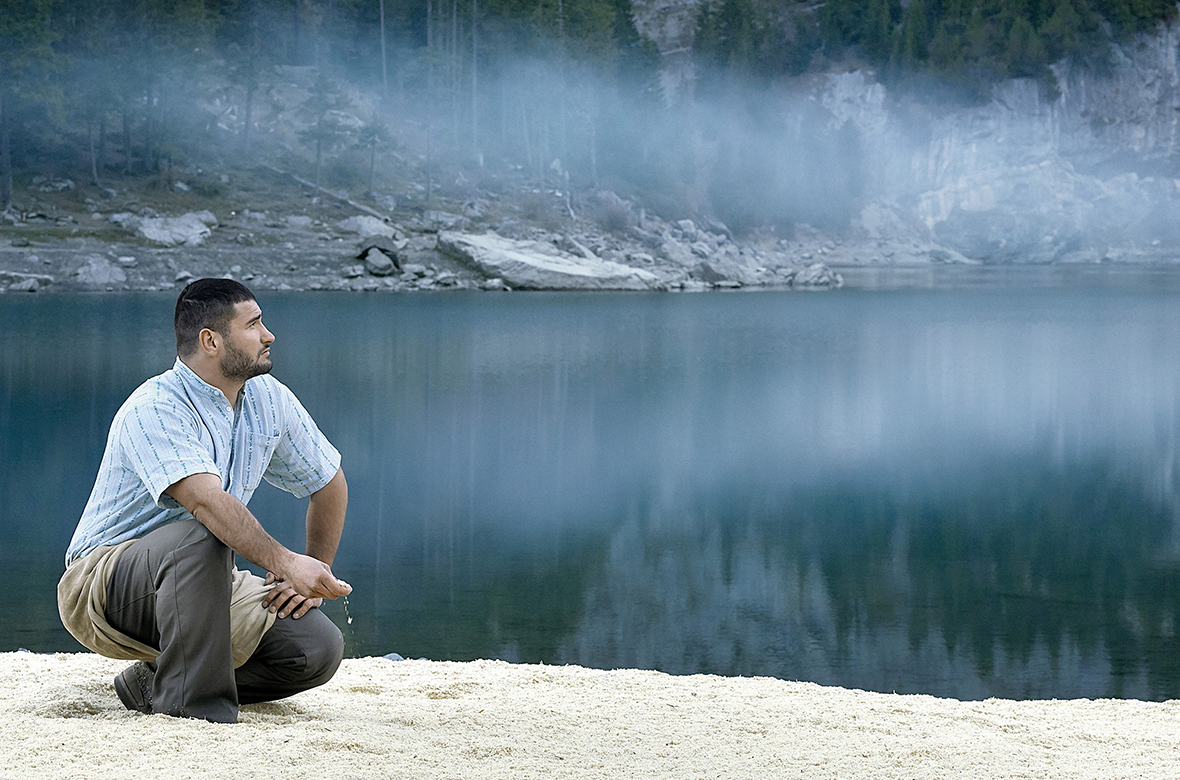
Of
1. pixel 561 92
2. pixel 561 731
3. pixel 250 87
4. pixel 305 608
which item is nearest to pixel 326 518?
pixel 305 608

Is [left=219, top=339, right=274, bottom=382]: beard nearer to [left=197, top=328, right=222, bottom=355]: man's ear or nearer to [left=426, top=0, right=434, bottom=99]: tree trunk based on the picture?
[left=197, top=328, right=222, bottom=355]: man's ear

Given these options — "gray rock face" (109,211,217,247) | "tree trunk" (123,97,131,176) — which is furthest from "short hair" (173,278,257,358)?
"tree trunk" (123,97,131,176)

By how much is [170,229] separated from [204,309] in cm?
4800

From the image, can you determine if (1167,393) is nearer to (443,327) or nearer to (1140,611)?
(1140,611)

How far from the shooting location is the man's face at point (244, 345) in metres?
4.13

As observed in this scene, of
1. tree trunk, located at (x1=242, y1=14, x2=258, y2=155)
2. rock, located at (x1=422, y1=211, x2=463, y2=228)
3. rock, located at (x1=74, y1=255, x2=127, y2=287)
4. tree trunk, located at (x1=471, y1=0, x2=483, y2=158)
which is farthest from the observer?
tree trunk, located at (x1=471, y1=0, x2=483, y2=158)

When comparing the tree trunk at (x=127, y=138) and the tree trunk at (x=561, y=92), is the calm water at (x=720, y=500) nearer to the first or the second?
the tree trunk at (x=127, y=138)

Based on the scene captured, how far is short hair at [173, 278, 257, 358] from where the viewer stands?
4.13 meters

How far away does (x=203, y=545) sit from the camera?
388cm

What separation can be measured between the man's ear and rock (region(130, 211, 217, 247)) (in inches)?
1844

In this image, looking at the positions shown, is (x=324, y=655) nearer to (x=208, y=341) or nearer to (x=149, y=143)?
(x=208, y=341)

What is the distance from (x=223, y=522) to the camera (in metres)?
3.83

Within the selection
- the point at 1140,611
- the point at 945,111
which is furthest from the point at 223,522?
the point at 945,111

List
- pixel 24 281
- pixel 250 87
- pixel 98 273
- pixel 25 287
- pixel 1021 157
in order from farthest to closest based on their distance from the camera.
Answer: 1. pixel 1021 157
2. pixel 250 87
3. pixel 98 273
4. pixel 24 281
5. pixel 25 287
